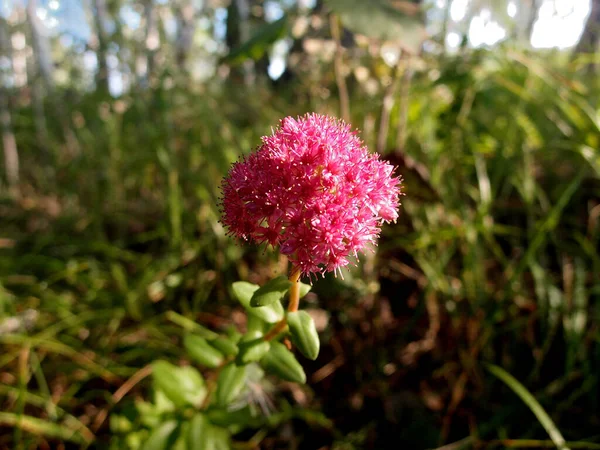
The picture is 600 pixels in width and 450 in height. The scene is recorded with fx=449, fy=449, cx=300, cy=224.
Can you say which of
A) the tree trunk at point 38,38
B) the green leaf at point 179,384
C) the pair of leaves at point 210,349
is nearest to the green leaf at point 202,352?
the pair of leaves at point 210,349

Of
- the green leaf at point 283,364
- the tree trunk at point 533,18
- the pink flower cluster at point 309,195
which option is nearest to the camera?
the pink flower cluster at point 309,195

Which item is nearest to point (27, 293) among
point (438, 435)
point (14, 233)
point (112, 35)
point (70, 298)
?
point (70, 298)

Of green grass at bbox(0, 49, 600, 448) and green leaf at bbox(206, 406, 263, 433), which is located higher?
green grass at bbox(0, 49, 600, 448)

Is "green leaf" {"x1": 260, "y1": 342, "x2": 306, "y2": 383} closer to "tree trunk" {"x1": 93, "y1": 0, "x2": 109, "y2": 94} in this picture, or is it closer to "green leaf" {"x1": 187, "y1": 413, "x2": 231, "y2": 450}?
"green leaf" {"x1": 187, "y1": 413, "x2": 231, "y2": 450}

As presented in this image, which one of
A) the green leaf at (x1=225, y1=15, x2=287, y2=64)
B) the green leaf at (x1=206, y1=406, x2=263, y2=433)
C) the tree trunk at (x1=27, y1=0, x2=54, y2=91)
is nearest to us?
the green leaf at (x1=206, y1=406, x2=263, y2=433)

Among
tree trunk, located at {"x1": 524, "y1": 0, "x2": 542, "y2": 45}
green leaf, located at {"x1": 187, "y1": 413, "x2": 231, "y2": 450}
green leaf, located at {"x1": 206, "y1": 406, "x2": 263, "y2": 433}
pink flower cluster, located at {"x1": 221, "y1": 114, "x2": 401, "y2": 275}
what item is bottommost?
green leaf, located at {"x1": 187, "y1": 413, "x2": 231, "y2": 450}

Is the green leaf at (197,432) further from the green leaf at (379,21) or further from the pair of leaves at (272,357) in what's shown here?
the green leaf at (379,21)

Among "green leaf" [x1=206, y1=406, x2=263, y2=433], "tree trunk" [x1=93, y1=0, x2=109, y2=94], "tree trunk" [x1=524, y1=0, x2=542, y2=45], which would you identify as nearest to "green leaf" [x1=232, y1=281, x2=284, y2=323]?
"green leaf" [x1=206, y1=406, x2=263, y2=433]
